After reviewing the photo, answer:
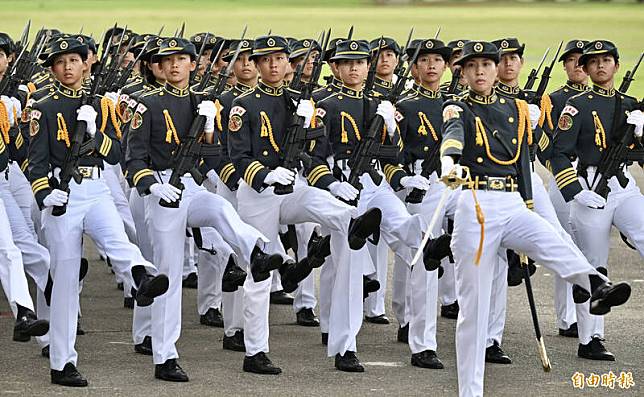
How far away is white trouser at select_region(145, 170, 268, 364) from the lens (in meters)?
9.43

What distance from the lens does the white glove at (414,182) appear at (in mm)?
10602

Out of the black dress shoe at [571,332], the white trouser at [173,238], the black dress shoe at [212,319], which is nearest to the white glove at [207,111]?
the white trouser at [173,238]

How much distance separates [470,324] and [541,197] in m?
1.92

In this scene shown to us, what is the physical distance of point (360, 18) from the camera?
181 ft

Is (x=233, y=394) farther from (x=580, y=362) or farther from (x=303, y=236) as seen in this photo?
(x=303, y=236)

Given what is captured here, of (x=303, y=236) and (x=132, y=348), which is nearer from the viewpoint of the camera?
(x=132, y=348)

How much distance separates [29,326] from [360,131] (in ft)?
9.22

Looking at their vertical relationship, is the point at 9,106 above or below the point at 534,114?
below

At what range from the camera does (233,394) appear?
9.04 meters

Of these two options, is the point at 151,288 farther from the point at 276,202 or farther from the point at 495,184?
the point at 495,184

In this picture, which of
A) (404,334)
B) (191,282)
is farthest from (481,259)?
(191,282)

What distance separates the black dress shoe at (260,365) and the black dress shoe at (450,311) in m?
2.65

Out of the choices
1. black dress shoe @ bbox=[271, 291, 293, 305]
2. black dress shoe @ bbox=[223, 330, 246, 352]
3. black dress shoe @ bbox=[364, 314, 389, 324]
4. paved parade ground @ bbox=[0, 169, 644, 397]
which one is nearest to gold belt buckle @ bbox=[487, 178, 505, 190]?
paved parade ground @ bbox=[0, 169, 644, 397]

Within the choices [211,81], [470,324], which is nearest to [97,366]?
[470,324]
